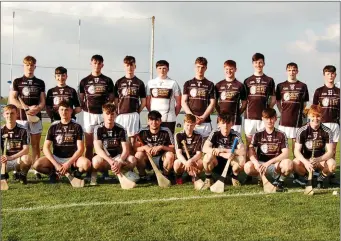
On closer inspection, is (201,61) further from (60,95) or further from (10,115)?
(10,115)

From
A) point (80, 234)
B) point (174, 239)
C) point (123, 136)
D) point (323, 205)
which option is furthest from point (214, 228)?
point (123, 136)

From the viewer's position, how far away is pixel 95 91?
6.88 meters

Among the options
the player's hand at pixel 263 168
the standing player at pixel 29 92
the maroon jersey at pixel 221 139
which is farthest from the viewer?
the standing player at pixel 29 92

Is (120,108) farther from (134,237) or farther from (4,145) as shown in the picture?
(134,237)

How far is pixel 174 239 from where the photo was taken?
3.78m

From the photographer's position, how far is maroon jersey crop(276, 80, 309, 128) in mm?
6922

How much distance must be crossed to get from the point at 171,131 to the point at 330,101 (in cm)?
253

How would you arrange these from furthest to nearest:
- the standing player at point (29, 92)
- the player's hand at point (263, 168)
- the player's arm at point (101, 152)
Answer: the standing player at point (29, 92) → the player's arm at point (101, 152) → the player's hand at point (263, 168)

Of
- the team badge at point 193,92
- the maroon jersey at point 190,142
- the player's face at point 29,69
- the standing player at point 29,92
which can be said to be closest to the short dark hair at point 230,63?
the team badge at point 193,92

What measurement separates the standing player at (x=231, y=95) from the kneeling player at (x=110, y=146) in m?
1.63

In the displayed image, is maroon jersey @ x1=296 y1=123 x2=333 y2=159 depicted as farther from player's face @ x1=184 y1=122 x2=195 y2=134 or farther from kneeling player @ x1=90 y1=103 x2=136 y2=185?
kneeling player @ x1=90 y1=103 x2=136 y2=185

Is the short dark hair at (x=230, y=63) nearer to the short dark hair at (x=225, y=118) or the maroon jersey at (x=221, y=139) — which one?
the short dark hair at (x=225, y=118)

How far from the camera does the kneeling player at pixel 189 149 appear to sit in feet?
20.3

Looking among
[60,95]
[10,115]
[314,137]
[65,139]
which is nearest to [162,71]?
[60,95]
